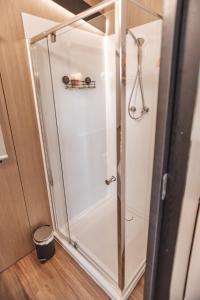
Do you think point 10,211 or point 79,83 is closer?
point 10,211

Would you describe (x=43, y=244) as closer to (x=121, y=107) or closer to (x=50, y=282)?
(x=50, y=282)

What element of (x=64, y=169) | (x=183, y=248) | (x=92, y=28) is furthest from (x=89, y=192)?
(x=92, y=28)

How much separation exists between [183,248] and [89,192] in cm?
166

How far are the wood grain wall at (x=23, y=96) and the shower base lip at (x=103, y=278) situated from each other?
0.46 m

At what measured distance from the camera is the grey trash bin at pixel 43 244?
164 cm

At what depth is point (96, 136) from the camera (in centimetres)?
215

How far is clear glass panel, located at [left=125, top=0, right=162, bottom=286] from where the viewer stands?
155 centimetres

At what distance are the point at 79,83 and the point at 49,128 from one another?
0.56 meters

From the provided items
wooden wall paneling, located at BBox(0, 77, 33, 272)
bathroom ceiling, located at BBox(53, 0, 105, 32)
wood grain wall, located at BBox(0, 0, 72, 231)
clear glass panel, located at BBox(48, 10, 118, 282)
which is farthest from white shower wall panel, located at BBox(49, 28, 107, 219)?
wooden wall paneling, located at BBox(0, 77, 33, 272)

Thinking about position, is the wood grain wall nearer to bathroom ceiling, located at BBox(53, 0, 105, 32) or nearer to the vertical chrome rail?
bathroom ceiling, located at BBox(53, 0, 105, 32)

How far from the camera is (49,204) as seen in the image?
1.89 m

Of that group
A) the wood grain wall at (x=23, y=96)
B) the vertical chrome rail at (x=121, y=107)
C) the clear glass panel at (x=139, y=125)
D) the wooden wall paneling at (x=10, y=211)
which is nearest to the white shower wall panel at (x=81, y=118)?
the wood grain wall at (x=23, y=96)

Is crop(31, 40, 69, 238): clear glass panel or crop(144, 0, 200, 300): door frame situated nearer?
crop(144, 0, 200, 300): door frame

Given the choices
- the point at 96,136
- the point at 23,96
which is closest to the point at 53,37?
→ the point at 23,96
